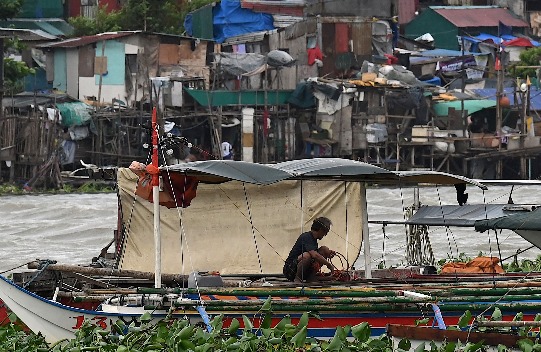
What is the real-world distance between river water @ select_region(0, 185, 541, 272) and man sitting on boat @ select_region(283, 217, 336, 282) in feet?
17.7

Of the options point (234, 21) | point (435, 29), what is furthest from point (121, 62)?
point (435, 29)

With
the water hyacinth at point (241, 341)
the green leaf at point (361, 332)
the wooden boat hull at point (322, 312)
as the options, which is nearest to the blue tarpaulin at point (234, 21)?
the wooden boat hull at point (322, 312)

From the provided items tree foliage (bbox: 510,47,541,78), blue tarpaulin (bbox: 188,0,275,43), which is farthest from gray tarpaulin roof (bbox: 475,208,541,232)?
tree foliage (bbox: 510,47,541,78)

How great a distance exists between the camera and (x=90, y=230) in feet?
78.0

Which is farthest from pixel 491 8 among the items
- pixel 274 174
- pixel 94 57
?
pixel 274 174

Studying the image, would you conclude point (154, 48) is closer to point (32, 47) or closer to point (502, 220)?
point (32, 47)

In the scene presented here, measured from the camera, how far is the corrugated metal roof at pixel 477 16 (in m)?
43.2

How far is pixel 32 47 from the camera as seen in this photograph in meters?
38.6

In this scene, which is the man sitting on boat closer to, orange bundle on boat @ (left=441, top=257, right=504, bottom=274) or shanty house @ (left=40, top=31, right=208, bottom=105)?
orange bundle on boat @ (left=441, top=257, right=504, bottom=274)

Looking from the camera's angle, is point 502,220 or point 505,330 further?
point 502,220

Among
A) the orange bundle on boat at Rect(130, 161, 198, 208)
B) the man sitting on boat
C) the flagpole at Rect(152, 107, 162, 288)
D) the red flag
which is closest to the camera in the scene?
the flagpole at Rect(152, 107, 162, 288)

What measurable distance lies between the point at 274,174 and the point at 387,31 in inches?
1144

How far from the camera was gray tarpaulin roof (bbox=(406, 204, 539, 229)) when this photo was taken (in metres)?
11.3

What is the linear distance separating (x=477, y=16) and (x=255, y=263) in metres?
32.6
